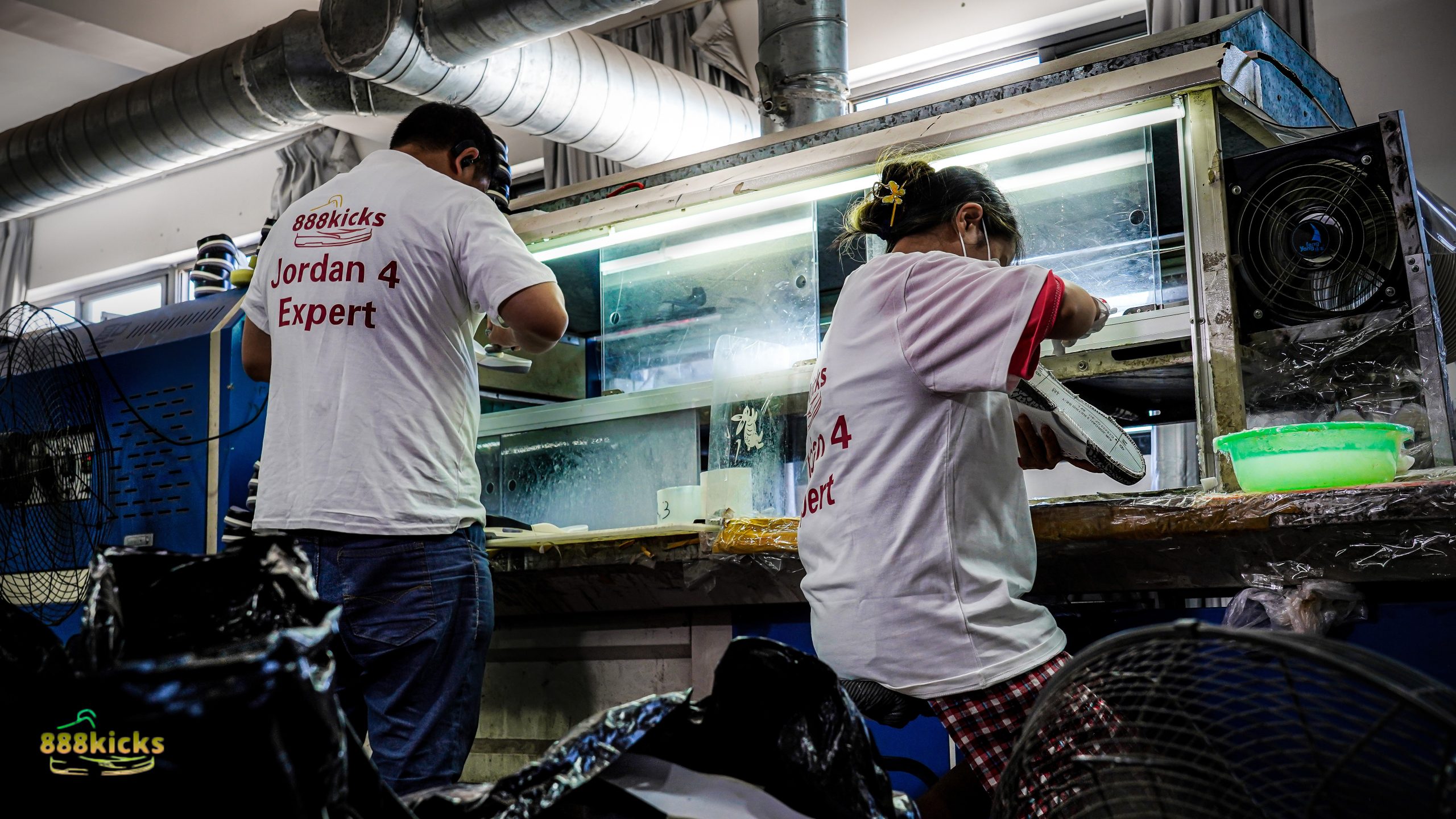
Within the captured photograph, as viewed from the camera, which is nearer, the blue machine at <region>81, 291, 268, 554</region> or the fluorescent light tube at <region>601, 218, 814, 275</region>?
the blue machine at <region>81, 291, 268, 554</region>

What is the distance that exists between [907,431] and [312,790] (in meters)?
1.08

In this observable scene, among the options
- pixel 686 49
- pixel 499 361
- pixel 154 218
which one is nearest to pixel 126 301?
pixel 154 218

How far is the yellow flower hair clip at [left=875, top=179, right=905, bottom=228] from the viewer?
1894mm

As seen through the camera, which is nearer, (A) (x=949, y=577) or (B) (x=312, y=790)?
(B) (x=312, y=790)

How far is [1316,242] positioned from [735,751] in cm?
186

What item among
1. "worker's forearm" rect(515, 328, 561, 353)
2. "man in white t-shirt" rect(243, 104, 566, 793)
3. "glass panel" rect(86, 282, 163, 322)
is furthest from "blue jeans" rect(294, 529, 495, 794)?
Answer: "glass panel" rect(86, 282, 163, 322)

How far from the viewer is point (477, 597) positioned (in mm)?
1948

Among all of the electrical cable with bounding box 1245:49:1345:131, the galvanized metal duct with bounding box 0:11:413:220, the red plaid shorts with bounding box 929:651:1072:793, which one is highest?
the galvanized metal duct with bounding box 0:11:413:220

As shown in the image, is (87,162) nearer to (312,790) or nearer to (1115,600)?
(1115,600)

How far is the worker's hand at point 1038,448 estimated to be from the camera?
195cm

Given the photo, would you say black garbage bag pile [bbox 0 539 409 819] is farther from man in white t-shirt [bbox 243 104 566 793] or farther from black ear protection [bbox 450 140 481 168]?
black ear protection [bbox 450 140 481 168]

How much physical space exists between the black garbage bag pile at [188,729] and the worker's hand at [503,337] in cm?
129

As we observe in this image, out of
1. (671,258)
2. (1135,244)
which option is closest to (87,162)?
(671,258)

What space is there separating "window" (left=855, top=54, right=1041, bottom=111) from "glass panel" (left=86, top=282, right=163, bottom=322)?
5330 millimetres
